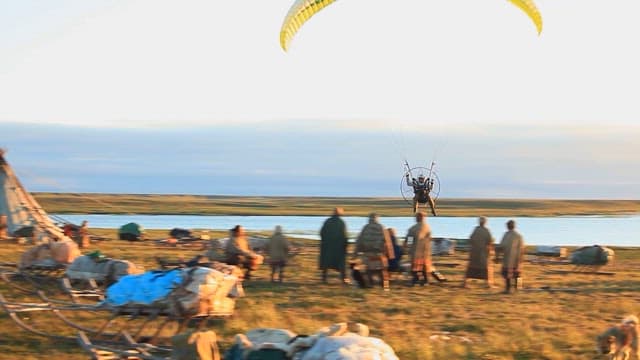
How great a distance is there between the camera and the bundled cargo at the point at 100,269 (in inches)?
685

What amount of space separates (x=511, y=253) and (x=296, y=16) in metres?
7.34

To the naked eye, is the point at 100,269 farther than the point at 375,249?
No

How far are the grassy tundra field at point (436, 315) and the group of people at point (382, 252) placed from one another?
43 cm

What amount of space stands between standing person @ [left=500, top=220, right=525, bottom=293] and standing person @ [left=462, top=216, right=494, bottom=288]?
0.38 metres

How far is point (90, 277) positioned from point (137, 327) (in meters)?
3.36

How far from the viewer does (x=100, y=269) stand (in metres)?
17.5

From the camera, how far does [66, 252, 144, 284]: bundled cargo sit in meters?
17.4

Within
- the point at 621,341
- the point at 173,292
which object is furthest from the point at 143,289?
the point at 621,341

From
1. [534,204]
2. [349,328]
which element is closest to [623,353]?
[349,328]

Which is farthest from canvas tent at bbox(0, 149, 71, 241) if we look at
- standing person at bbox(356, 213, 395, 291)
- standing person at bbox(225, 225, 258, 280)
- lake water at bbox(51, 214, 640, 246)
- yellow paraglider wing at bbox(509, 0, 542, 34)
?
lake water at bbox(51, 214, 640, 246)

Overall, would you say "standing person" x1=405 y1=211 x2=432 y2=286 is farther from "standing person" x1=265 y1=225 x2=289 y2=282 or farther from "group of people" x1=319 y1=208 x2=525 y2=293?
"standing person" x1=265 y1=225 x2=289 y2=282

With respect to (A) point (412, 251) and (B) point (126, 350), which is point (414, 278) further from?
(B) point (126, 350)

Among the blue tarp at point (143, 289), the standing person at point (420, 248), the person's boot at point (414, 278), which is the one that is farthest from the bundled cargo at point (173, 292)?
the person's boot at point (414, 278)

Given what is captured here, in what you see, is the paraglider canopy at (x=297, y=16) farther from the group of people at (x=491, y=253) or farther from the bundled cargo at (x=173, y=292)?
the bundled cargo at (x=173, y=292)
